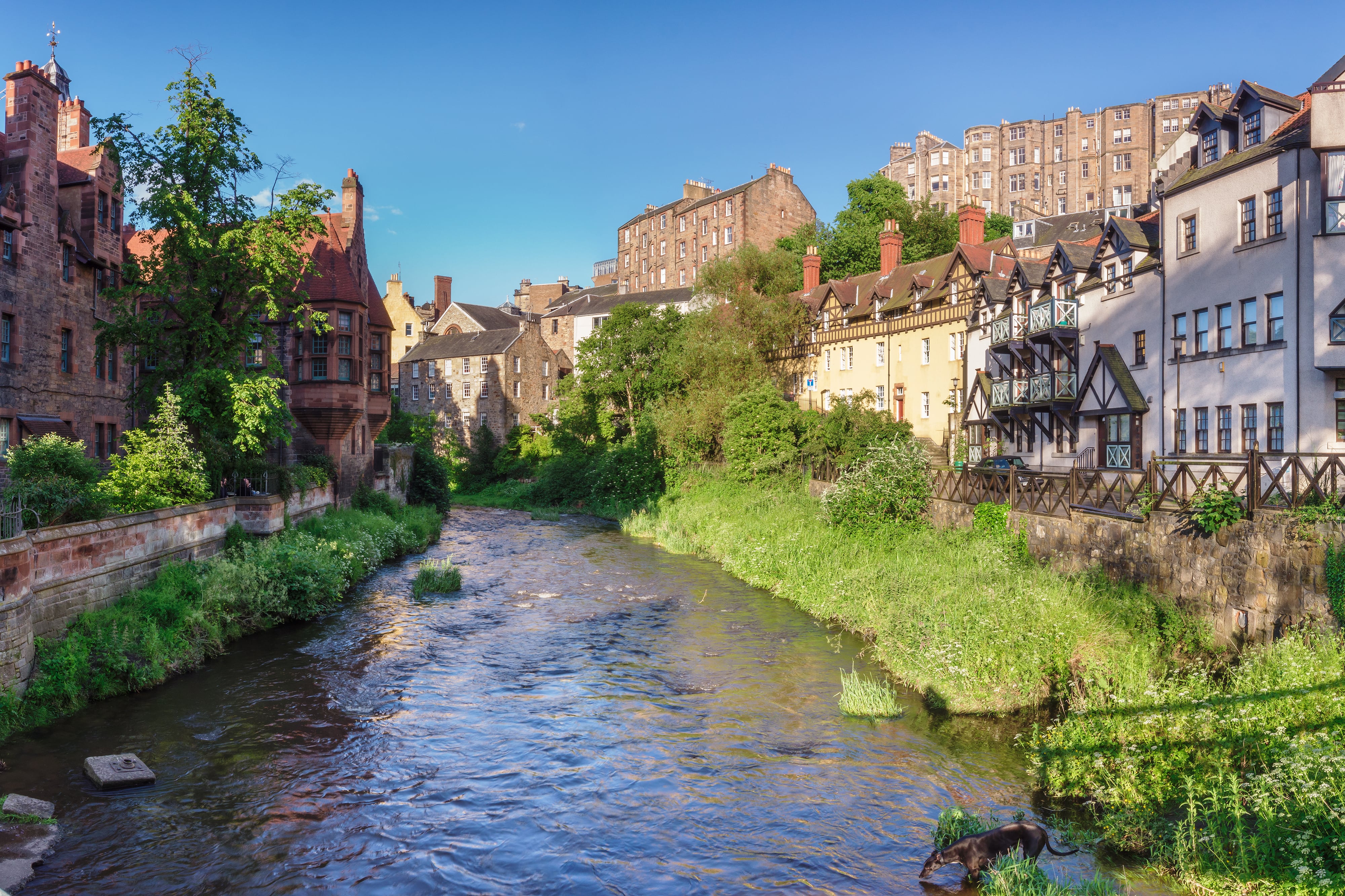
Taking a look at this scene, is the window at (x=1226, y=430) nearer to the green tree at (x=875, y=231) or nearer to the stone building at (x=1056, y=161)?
the green tree at (x=875, y=231)

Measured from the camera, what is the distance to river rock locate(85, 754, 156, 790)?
11.7m

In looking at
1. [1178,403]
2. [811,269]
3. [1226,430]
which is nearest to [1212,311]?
[1178,403]

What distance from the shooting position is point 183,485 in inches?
811

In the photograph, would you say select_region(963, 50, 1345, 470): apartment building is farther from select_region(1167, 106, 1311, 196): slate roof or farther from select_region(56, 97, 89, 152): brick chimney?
select_region(56, 97, 89, 152): brick chimney

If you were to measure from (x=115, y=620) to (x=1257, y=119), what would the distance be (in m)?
29.5

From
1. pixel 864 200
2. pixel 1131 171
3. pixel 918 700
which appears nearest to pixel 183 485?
pixel 918 700

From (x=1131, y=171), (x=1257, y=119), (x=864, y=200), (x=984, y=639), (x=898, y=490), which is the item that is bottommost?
(x=984, y=639)

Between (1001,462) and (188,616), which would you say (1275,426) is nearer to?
(1001,462)

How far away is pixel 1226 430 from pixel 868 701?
14842 mm

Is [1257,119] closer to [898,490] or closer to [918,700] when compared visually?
[898,490]

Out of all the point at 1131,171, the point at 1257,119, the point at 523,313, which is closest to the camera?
the point at 1257,119

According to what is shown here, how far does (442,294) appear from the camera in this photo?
283 feet

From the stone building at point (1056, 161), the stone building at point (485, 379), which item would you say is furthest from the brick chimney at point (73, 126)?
the stone building at point (1056, 161)

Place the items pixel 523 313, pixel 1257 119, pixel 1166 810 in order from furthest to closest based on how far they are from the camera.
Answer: pixel 523 313 < pixel 1257 119 < pixel 1166 810
